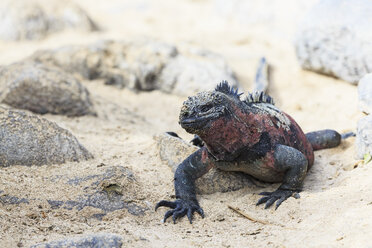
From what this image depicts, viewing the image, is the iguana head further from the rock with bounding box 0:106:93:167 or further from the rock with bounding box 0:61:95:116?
the rock with bounding box 0:61:95:116

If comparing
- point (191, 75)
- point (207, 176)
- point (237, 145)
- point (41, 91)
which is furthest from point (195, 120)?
point (191, 75)

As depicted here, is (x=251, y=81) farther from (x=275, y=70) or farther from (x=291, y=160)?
(x=291, y=160)

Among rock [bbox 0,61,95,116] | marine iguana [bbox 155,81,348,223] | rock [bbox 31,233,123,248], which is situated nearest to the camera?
rock [bbox 31,233,123,248]

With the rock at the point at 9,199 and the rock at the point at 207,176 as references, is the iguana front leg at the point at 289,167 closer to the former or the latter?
the rock at the point at 207,176

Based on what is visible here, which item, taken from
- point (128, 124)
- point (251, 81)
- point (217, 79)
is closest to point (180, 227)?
point (128, 124)

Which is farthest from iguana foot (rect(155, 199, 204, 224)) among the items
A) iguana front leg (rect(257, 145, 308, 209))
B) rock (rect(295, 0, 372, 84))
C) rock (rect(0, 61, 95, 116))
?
rock (rect(295, 0, 372, 84))

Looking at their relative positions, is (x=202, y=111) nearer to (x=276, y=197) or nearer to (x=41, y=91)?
(x=276, y=197)
